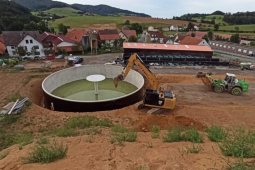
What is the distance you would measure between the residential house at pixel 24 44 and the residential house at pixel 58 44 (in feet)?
4.12

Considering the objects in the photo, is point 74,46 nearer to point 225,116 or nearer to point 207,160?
point 225,116

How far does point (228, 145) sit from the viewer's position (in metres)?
9.16

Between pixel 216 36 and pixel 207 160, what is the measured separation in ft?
219

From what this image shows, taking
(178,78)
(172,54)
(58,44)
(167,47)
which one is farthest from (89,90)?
(58,44)

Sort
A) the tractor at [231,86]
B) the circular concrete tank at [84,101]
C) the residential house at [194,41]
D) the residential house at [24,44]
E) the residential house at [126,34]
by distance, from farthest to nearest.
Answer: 1. the residential house at [126,34]
2. the residential house at [194,41]
3. the residential house at [24,44]
4. the tractor at [231,86]
5. the circular concrete tank at [84,101]

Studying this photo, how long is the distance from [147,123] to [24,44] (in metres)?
34.2

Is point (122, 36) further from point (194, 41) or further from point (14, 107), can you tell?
point (14, 107)

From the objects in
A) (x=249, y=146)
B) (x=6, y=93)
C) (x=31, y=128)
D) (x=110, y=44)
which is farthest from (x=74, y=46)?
(x=249, y=146)

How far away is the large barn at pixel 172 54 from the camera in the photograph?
3666cm

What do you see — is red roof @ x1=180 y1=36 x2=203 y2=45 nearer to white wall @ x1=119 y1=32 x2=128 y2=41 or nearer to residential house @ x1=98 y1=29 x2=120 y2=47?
white wall @ x1=119 y1=32 x2=128 y2=41

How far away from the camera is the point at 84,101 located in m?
21.5

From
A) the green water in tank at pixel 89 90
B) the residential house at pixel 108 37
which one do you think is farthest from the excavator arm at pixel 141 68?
the residential house at pixel 108 37

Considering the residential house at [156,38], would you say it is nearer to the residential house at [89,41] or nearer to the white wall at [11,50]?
the residential house at [89,41]

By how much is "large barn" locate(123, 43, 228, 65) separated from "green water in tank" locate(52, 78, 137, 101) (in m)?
8.25
